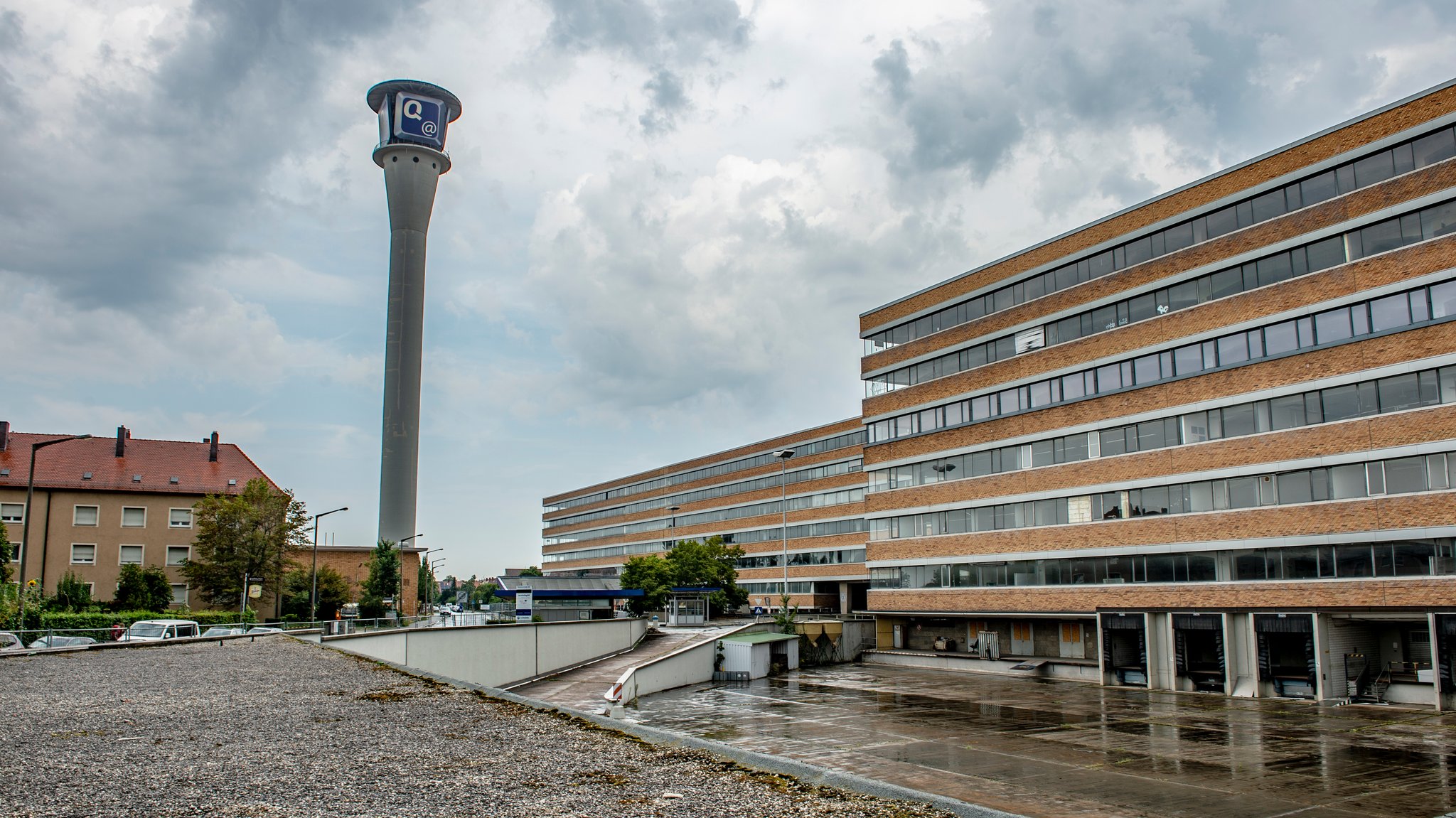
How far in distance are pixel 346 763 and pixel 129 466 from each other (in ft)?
245

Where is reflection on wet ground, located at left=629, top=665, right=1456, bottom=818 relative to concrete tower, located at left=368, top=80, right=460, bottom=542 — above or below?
below

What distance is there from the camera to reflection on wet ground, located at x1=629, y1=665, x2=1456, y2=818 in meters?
19.1

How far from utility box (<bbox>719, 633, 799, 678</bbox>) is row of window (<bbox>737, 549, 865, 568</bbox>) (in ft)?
84.7

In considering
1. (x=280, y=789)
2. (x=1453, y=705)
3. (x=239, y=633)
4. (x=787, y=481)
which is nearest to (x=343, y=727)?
(x=280, y=789)

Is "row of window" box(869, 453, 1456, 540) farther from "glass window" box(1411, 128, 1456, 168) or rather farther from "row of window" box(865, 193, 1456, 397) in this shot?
"glass window" box(1411, 128, 1456, 168)

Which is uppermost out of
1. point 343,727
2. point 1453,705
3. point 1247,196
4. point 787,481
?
point 1247,196

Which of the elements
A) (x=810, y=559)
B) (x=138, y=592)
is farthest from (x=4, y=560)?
(x=810, y=559)

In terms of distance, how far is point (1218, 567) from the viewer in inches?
1646

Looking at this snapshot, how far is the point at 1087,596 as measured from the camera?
47.7 m

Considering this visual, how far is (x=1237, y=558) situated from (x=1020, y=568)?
1253 centimetres

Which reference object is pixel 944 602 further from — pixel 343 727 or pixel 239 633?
pixel 343 727

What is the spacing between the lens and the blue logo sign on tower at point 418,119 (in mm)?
104938

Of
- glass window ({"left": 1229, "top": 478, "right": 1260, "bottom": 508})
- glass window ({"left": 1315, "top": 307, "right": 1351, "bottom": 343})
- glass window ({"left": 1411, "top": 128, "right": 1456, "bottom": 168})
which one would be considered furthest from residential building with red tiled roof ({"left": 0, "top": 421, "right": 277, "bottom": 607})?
Result: glass window ({"left": 1411, "top": 128, "right": 1456, "bottom": 168})

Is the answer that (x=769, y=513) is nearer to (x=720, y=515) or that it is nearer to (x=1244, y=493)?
(x=720, y=515)
